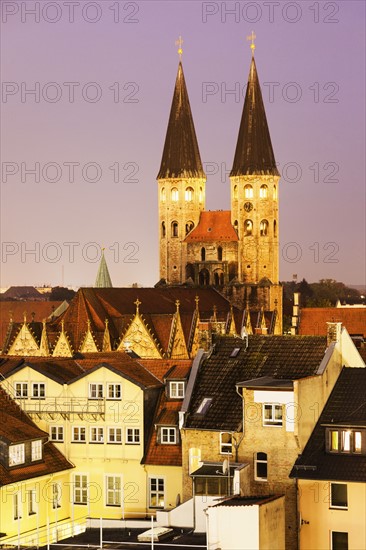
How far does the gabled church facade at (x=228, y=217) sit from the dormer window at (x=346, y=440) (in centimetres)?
11500

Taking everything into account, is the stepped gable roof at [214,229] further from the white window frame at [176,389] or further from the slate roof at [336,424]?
the slate roof at [336,424]

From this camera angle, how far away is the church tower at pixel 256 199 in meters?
172

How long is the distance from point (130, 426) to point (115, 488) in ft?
9.48

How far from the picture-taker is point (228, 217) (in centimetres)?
18125

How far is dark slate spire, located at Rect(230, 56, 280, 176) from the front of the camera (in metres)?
171

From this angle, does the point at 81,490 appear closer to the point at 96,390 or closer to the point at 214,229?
the point at 96,390

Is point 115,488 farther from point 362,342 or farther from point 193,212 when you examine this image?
point 193,212

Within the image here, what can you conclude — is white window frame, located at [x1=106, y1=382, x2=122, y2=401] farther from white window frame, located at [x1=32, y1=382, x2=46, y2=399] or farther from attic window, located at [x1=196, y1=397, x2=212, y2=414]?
attic window, located at [x1=196, y1=397, x2=212, y2=414]

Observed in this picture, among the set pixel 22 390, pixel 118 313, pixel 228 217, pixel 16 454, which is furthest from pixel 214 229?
pixel 16 454

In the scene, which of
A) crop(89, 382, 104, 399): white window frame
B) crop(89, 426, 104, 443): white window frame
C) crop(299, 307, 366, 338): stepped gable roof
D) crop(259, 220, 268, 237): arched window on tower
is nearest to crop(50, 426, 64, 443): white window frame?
crop(89, 426, 104, 443): white window frame

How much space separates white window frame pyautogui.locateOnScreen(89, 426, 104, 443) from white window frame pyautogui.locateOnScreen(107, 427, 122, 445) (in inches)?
13.2

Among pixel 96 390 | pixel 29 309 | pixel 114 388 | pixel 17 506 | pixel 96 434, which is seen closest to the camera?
pixel 17 506

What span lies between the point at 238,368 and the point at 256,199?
120265 millimetres

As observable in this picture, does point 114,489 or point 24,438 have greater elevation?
point 24,438
